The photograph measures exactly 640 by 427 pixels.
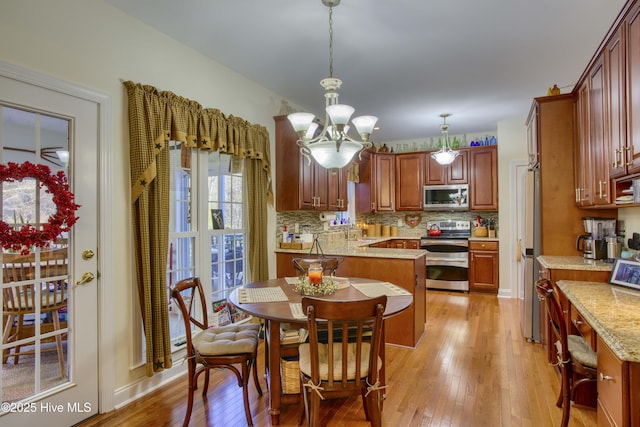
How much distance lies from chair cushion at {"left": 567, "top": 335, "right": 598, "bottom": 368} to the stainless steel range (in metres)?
3.63

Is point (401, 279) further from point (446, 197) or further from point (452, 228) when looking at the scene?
point (452, 228)

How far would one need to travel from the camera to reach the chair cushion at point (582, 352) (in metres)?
1.86

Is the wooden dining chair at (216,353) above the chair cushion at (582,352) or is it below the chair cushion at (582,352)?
below

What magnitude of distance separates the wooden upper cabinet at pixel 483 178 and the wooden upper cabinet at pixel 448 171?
94mm

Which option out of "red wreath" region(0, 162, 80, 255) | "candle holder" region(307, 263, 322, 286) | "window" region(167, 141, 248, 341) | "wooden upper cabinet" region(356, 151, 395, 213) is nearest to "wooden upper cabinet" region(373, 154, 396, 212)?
"wooden upper cabinet" region(356, 151, 395, 213)

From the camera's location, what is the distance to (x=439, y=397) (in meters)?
2.46

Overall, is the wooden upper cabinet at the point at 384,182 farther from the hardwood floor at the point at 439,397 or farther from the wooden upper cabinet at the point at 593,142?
the wooden upper cabinet at the point at 593,142

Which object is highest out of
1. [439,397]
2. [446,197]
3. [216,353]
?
[446,197]

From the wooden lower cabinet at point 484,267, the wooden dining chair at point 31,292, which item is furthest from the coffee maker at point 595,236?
the wooden dining chair at point 31,292

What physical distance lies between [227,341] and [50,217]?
1280 millimetres

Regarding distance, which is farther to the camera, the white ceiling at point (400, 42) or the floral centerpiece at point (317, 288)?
the white ceiling at point (400, 42)

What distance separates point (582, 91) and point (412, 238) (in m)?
3.68

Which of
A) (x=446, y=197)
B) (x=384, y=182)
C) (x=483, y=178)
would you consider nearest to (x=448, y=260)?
(x=446, y=197)

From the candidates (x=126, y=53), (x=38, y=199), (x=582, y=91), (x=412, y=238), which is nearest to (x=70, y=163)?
(x=38, y=199)
